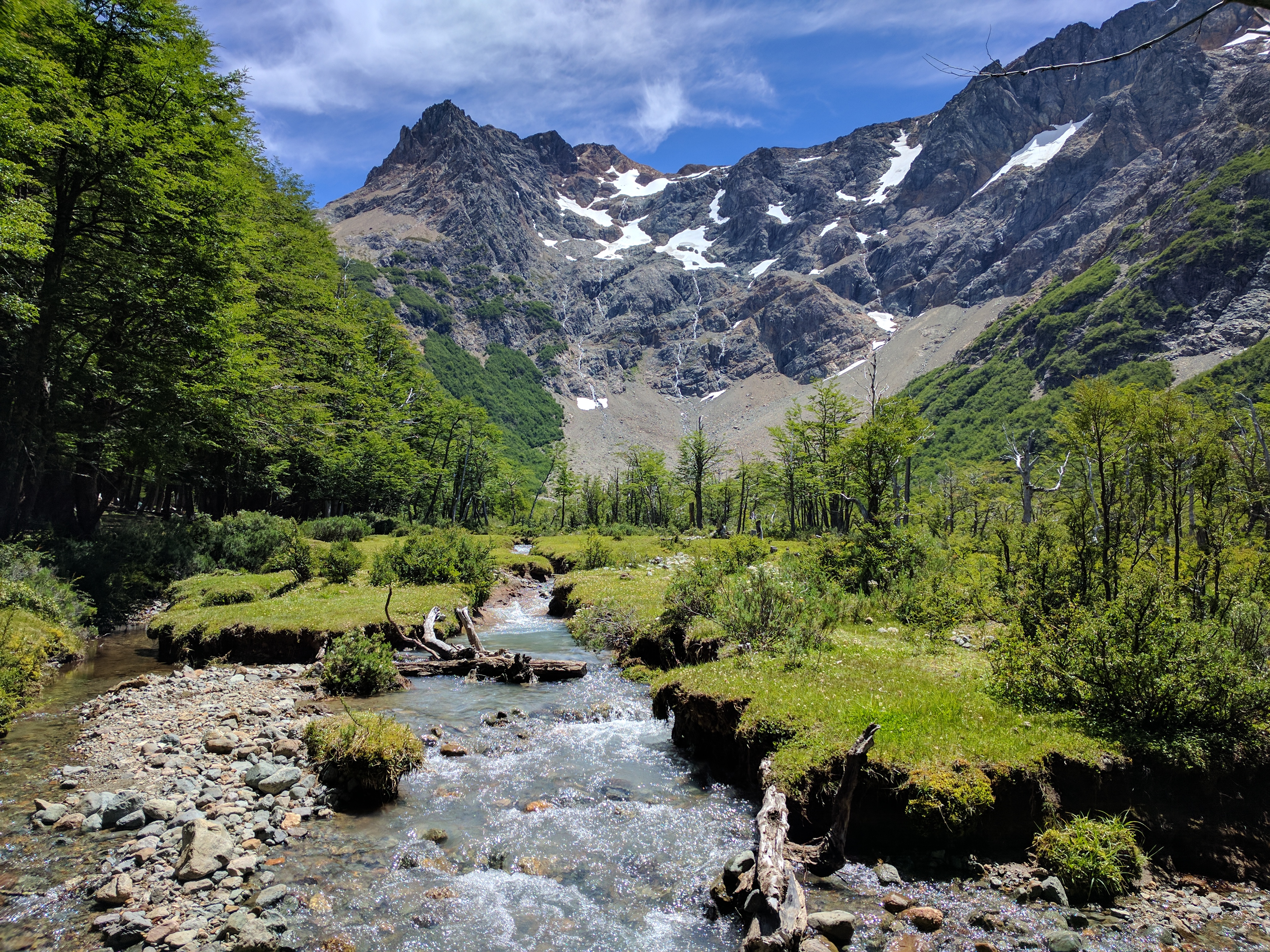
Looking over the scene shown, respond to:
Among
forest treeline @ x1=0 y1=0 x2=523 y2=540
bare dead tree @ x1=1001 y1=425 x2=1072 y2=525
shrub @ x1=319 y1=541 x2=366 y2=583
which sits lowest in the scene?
shrub @ x1=319 y1=541 x2=366 y2=583

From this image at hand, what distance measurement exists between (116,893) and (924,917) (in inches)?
331

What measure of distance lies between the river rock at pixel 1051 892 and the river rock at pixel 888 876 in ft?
4.49

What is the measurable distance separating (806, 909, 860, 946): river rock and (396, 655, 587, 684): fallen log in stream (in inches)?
397

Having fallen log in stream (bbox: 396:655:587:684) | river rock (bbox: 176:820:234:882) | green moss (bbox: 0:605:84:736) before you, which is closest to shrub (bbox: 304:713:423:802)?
river rock (bbox: 176:820:234:882)

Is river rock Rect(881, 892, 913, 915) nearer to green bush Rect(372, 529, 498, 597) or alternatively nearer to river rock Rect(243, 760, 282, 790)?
river rock Rect(243, 760, 282, 790)

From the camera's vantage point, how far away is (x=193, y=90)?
19.4 metres

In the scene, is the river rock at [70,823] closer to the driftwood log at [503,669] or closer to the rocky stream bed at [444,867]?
the rocky stream bed at [444,867]

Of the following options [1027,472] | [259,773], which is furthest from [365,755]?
[1027,472]

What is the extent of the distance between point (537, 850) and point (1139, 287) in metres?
196

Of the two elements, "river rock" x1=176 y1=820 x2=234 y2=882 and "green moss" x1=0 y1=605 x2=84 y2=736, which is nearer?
"river rock" x1=176 y1=820 x2=234 y2=882

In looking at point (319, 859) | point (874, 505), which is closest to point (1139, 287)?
point (874, 505)

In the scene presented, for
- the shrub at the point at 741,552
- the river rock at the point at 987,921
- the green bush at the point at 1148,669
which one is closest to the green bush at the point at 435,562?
the shrub at the point at 741,552

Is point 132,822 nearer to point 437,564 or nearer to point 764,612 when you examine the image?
point 764,612

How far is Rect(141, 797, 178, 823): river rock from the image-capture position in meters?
7.44
